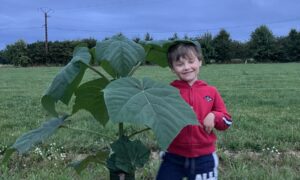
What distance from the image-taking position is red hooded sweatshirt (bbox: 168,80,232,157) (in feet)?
8.61

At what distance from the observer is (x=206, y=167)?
2.77 metres

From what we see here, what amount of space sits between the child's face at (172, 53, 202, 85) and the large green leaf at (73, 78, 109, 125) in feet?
1.56

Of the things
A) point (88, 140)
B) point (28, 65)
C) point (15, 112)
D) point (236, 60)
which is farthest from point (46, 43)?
point (88, 140)

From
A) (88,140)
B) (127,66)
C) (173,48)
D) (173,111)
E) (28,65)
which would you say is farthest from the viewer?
(28,65)

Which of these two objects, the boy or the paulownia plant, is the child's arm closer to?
the boy

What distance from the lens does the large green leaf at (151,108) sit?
1.67m

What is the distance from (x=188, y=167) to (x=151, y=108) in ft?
3.58

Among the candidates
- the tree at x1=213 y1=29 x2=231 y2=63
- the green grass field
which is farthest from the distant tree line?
the green grass field

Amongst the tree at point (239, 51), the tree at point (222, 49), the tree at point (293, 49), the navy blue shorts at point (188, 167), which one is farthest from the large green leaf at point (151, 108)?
the tree at point (293, 49)

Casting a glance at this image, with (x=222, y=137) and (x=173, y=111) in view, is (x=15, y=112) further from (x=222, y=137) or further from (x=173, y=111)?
(x=173, y=111)

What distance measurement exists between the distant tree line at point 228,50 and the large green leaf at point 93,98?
2075 inches

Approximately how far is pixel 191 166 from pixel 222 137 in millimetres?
2458

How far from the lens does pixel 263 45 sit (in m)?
62.9

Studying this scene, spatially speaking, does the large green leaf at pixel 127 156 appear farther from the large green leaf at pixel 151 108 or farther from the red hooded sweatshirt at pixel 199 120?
the red hooded sweatshirt at pixel 199 120
